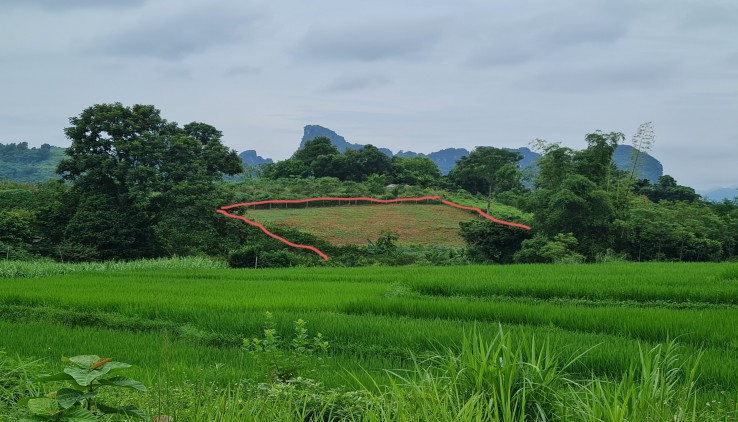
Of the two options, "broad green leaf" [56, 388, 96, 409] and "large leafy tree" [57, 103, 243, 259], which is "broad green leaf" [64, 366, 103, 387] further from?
"large leafy tree" [57, 103, 243, 259]

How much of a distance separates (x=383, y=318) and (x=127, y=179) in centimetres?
1346

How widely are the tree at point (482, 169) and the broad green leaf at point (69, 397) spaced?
36.4m

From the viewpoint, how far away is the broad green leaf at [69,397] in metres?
2.41

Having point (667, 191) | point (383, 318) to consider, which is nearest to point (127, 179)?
point (383, 318)

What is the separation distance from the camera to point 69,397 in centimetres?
245

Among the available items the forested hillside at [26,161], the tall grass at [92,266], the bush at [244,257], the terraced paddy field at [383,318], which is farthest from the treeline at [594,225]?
the forested hillside at [26,161]

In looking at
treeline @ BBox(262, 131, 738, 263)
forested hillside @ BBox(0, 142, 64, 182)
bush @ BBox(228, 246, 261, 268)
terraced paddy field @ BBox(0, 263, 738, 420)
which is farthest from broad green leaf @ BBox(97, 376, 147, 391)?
forested hillside @ BBox(0, 142, 64, 182)

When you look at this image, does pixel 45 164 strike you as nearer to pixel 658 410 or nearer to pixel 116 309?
pixel 116 309

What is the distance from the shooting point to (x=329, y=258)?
1970cm

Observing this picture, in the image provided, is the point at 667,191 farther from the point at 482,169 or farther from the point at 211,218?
the point at 211,218

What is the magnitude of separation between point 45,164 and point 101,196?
48.4 meters

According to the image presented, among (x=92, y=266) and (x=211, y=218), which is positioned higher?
(x=211, y=218)

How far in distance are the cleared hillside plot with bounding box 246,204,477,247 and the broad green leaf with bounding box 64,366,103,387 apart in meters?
A: 20.4

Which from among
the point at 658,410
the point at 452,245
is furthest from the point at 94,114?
the point at 658,410
